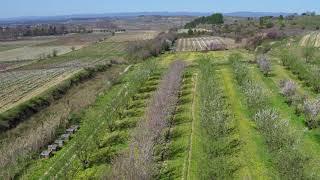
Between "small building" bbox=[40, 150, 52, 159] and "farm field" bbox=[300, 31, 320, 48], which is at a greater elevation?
"farm field" bbox=[300, 31, 320, 48]

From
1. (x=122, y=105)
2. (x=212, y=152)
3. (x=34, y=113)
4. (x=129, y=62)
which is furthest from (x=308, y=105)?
(x=129, y=62)

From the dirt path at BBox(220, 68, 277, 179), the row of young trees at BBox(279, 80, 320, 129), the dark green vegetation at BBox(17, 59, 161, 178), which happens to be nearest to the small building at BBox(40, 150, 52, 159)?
the dark green vegetation at BBox(17, 59, 161, 178)

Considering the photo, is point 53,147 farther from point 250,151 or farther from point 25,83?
point 25,83

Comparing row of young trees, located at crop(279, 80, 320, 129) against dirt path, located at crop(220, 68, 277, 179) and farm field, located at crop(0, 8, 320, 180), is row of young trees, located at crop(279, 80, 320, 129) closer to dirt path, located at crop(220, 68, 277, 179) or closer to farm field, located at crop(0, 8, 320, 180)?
farm field, located at crop(0, 8, 320, 180)

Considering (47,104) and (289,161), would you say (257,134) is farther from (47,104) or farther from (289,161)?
(47,104)

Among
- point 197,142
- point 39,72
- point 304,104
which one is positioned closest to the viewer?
point 197,142

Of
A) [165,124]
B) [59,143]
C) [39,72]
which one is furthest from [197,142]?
[39,72]

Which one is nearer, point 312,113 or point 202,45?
point 312,113
